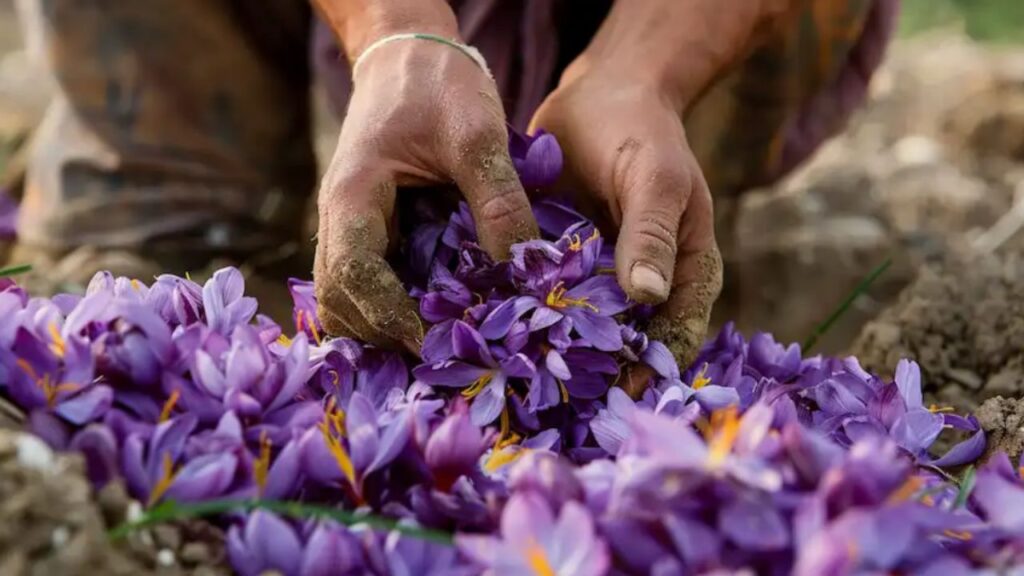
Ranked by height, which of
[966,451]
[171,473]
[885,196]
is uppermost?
[171,473]

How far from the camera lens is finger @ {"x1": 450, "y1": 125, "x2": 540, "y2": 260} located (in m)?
1.11

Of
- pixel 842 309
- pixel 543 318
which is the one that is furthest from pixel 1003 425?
pixel 543 318

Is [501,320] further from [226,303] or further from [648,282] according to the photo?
[226,303]

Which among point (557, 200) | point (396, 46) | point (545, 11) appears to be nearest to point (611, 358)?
point (557, 200)

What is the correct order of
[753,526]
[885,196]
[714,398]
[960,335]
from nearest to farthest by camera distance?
[753,526], [714,398], [960,335], [885,196]

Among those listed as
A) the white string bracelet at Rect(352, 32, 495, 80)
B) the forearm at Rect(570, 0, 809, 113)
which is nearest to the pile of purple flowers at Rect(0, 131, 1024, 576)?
the white string bracelet at Rect(352, 32, 495, 80)

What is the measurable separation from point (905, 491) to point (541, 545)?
0.27m

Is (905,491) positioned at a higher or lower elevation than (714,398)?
higher

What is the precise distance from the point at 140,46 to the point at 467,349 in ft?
4.98

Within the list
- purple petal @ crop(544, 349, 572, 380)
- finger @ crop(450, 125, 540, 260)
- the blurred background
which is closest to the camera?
purple petal @ crop(544, 349, 572, 380)

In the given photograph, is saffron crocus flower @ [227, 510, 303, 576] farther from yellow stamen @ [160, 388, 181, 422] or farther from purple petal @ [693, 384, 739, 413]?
purple petal @ [693, 384, 739, 413]

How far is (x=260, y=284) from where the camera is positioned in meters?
2.19

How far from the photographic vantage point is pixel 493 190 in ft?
3.68

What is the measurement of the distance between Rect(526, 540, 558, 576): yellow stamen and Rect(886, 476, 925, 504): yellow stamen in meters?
0.24
